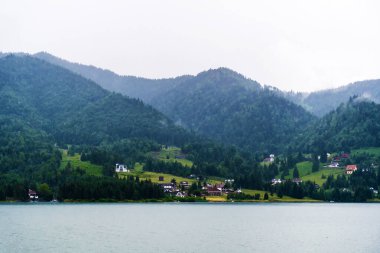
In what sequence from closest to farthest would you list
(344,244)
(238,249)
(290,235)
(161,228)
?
1. (238,249)
2. (344,244)
3. (290,235)
4. (161,228)

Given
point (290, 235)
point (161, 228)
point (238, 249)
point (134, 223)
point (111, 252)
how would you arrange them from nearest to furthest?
point (111, 252)
point (238, 249)
point (290, 235)
point (161, 228)
point (134, 223)

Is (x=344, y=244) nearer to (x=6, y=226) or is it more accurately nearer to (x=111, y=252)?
(x=111, y=252)

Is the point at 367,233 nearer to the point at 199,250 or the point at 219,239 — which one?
the point at 219,239

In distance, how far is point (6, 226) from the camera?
10694cm

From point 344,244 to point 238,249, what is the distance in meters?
19.2

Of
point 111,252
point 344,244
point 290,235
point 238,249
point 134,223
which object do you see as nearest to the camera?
point 111,252

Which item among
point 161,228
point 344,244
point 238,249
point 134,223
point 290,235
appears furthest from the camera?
point 134,223

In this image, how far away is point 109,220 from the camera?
12400 cm

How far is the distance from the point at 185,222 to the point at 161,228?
15306 millimetres

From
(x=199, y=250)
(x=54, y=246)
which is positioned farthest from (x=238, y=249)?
(x=54, y=246)

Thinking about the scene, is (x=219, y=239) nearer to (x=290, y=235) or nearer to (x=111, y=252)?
(x=290, y=235)

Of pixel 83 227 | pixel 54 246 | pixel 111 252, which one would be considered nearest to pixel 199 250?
pixel 111 252

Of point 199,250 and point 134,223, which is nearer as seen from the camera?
point 199,250

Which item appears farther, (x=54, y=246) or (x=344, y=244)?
(x=344, y=244)
